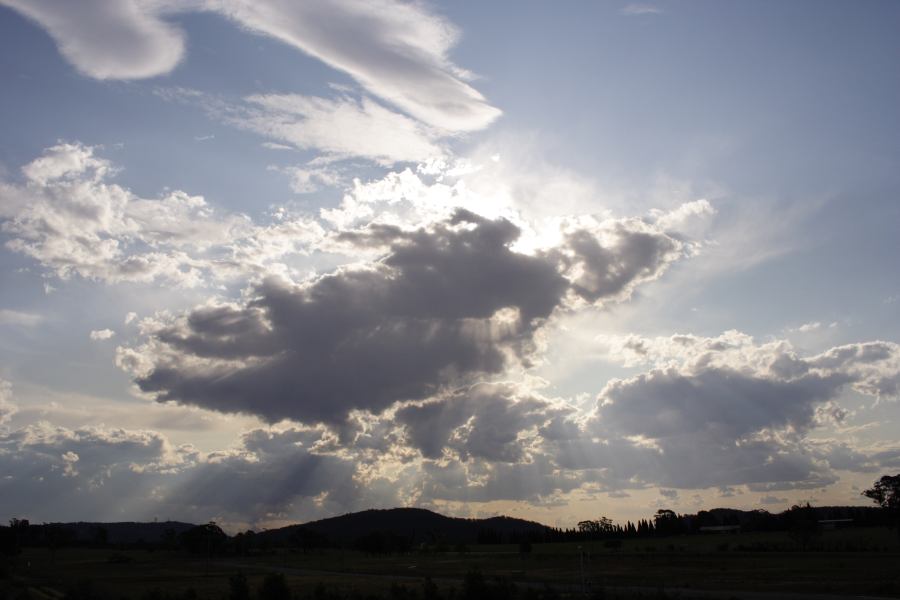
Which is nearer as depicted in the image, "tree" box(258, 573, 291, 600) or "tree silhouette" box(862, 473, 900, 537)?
"tree" box(258, 573, 291, 600)

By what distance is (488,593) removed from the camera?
175 ft

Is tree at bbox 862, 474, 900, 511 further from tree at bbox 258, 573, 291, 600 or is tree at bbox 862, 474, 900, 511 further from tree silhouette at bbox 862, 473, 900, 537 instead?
tree at bbox 258, 573, 291, 600

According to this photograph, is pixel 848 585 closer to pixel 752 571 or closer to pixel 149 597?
pixel 752 571

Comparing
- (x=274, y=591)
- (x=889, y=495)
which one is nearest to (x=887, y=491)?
(x=889, y=495)

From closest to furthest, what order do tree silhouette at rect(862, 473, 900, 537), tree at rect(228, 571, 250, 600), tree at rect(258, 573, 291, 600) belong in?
1. tree at rect(258, 573, 291, 600)
2. tree at rect(228, 571, 250, 600)
3. tree silhouette at rect(862, 473, 900, 537)

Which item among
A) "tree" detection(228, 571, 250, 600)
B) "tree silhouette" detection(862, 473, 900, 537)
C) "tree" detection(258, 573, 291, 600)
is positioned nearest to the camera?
"tree" detection(258, 573, 291, 600)

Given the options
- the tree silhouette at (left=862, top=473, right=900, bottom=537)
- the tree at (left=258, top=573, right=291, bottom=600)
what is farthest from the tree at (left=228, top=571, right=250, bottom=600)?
the tree silhouette at (left=862, top=473, right=900, bottom=537)

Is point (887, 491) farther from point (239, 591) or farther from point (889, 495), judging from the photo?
point (239, 591)

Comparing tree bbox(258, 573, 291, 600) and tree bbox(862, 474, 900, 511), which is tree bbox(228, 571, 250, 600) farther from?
tree bbox(862, 474, 900, 511)

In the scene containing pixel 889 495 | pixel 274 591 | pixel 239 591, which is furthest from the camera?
pixel 889 495

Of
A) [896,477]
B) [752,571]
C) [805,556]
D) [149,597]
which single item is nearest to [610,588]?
[752,571]

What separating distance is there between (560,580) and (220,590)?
1460 inches

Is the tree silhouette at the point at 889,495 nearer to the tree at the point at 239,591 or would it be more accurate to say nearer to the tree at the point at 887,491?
the tree at the point at 887,491

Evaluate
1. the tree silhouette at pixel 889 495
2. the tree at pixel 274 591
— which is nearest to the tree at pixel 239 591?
the tree at pixel 274 591
